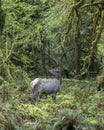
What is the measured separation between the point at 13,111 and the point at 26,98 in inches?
208

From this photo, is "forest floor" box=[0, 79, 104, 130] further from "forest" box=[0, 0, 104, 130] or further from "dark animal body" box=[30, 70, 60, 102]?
"dark animal body" box=[30, 70, 60, 102]

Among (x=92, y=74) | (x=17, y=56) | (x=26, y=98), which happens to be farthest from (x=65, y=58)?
(x=26, y=98)

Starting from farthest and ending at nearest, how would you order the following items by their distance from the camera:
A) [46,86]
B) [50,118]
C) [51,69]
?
→ [51,69]
[46,86]
[50,118]

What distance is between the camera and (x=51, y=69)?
1535cm

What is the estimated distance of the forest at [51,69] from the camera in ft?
26.8

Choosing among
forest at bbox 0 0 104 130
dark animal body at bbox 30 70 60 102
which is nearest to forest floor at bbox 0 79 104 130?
forest at bbox 0 0 104 130

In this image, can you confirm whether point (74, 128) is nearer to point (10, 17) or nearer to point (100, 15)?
point (100, 15)

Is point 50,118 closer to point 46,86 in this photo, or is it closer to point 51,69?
point 46,86

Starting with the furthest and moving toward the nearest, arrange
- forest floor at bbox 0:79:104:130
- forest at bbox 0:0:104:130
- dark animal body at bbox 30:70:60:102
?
dark animal body at bbox 30:70:60:102
forest at bbox 0:0:104:130
forest floor at bbox 0:79:104:130

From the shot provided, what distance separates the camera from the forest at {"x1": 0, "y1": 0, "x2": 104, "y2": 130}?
8180mm

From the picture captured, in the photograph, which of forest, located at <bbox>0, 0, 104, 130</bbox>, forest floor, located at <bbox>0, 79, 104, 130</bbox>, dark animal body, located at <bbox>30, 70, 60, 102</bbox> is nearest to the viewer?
forest floor, located at <bbox>0, 79, 104, 130</bbox>

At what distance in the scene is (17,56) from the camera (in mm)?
22328

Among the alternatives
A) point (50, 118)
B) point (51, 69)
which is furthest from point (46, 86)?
point (50, 118)

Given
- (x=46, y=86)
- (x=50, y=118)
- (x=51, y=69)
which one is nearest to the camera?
(x=50, y=118)
